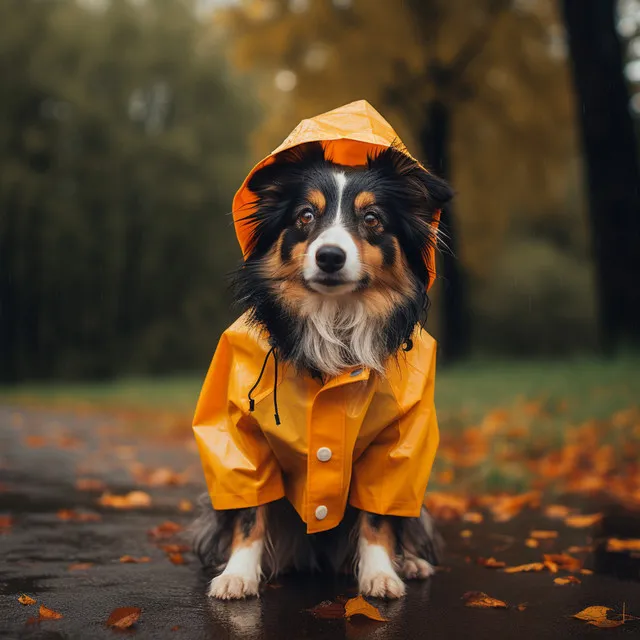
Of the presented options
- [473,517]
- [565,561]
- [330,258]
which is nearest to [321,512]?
[330,258]

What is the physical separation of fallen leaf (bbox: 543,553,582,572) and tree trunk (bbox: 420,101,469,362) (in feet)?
31.0

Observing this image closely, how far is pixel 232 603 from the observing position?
3059 mm

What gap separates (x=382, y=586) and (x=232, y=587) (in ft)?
1.95

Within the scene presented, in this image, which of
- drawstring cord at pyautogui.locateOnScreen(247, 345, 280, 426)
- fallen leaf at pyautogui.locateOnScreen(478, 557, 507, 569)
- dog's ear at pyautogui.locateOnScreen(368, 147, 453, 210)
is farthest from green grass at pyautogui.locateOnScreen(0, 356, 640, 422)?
drawstring cord at pyautogui.locateOnScreen(247, 345, 280, 426)

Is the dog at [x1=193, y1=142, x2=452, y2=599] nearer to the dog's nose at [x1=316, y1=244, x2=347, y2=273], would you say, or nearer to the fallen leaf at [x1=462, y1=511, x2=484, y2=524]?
the dog's nose at [x1=316, y1=244, x2=347, y2=273]

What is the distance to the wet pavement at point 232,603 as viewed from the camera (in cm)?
278

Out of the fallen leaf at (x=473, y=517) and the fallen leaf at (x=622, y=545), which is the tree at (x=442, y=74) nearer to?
the fallen leaf at (x=473, y=517)

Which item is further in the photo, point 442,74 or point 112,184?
point 112,184

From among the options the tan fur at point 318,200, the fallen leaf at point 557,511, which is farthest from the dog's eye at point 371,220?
the fallen leaf at point 557,511

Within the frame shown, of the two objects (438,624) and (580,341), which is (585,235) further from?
(438,624)

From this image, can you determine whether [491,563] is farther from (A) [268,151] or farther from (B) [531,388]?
(A) [268,151]

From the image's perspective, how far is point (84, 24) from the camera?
2231cm

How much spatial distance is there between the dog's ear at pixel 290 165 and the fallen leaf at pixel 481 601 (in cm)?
186

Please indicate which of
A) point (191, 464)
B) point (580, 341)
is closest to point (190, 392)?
point (191, 464)
